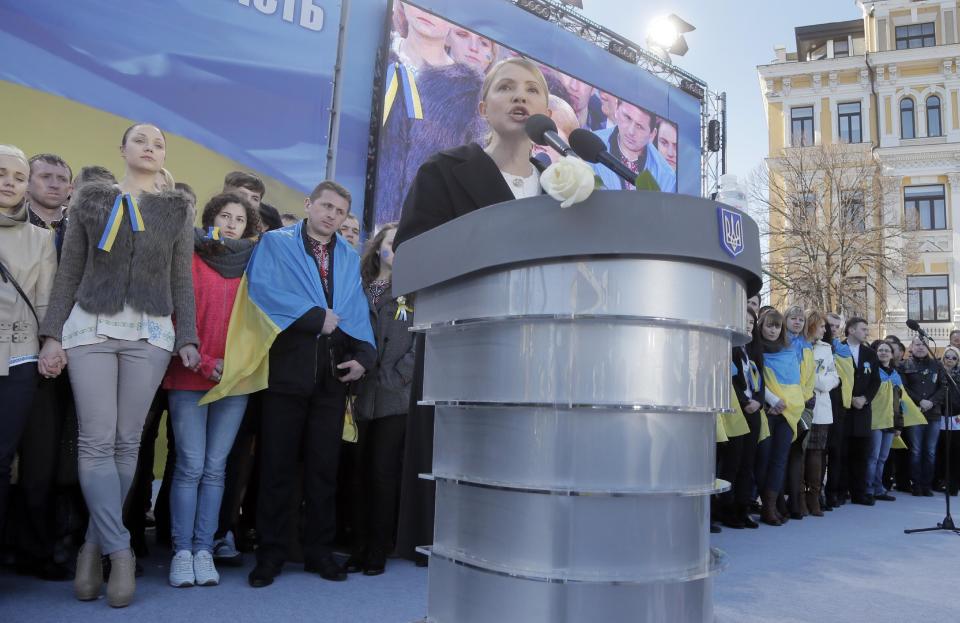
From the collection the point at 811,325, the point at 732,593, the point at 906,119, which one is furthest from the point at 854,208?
the point at 732,593

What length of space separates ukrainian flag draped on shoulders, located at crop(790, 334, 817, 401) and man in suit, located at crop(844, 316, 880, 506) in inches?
50.4

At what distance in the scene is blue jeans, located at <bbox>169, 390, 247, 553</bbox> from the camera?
3.31 meters

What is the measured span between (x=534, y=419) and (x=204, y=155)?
7249mm

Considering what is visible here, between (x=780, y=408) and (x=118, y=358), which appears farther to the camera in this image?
(x=780, y=408)

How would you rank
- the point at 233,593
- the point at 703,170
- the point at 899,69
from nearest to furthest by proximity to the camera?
the point at 233,593, the point at 703,170, the point at 899,69

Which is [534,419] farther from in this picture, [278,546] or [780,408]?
[780,408]

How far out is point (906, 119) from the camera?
26844 millimetres

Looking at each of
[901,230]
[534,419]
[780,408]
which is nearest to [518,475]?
[534,419]

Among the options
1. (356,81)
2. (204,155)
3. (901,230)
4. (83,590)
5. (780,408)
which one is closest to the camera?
(83,590)

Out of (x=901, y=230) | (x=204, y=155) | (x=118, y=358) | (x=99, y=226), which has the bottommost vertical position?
(x=118, y=358)

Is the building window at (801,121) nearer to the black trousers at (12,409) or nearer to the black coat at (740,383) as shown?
the black coat at (740,383)

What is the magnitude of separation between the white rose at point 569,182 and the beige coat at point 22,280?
252cm

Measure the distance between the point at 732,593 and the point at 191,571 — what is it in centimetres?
241

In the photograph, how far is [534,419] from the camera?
1.23 m
